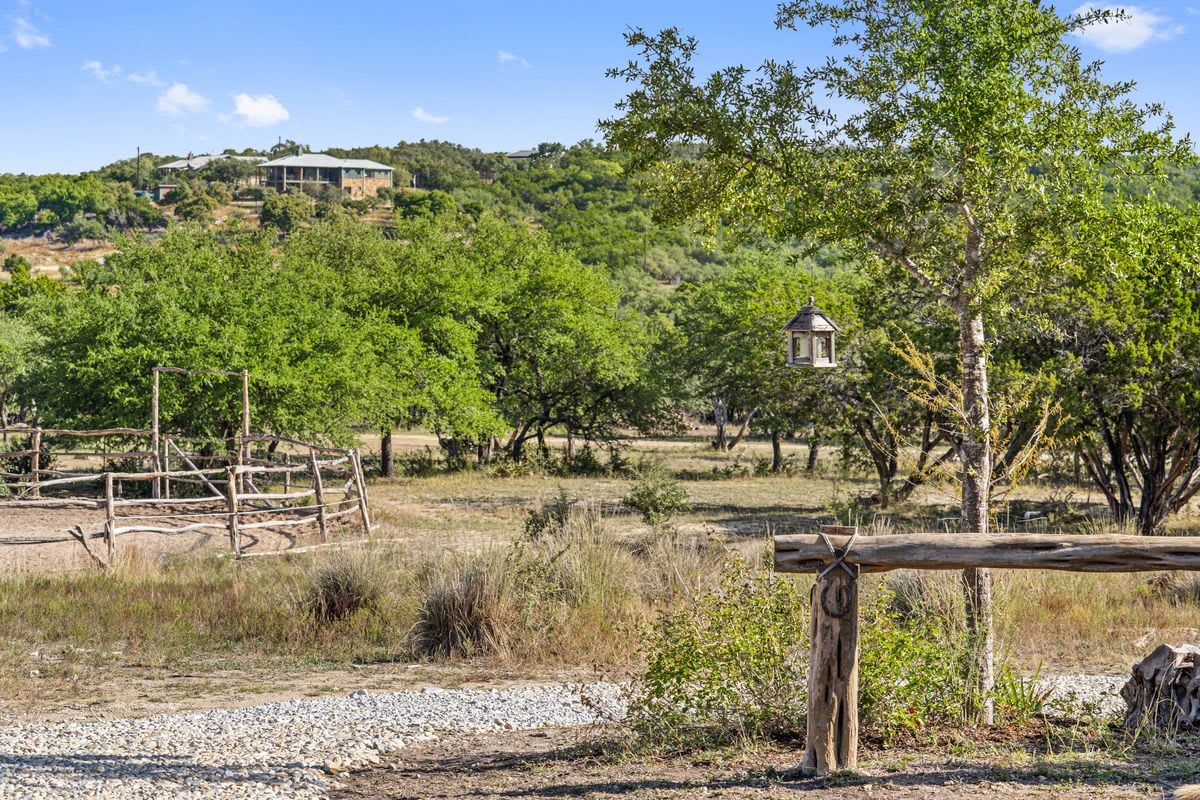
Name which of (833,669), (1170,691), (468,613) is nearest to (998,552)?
(833,669)

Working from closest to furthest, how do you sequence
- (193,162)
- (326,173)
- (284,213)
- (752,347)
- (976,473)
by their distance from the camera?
(976,473) < (752,347) < (284,213) < (326,173) < (193,162)

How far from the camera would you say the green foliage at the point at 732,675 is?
19.9 ft

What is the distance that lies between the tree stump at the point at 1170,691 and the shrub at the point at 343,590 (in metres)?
6.60

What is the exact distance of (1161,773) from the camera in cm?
538

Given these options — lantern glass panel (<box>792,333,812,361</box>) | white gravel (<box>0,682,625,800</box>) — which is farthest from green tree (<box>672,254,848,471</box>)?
white gravel (<box>0,682,625,800</box>)

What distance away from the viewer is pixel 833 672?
210 inches

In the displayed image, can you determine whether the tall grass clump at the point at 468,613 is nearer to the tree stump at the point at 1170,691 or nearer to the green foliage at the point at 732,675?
the green foliage at the point at 732,675

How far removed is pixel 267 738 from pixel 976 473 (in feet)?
14.0

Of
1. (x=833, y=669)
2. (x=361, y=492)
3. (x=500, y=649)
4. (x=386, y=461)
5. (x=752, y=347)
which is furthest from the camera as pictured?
(x=386, y=461)

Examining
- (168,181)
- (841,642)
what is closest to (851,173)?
(841,642)

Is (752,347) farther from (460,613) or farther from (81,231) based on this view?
(81,231)

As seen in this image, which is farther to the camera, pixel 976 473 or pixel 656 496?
pixel 656 496

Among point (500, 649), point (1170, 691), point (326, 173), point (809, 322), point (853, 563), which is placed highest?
point (326, 173)

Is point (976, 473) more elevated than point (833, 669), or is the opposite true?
point (976, 473)
